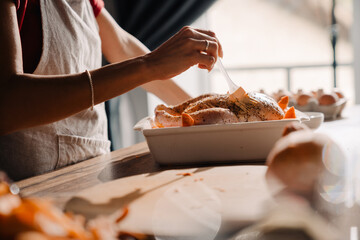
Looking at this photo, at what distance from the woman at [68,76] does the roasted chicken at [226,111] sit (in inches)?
3.8

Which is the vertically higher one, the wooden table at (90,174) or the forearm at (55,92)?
the forearm at (55,92)

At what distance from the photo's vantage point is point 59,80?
29.7 inches

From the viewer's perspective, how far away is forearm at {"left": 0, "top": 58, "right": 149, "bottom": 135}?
741 millimetres

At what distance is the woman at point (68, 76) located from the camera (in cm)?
75

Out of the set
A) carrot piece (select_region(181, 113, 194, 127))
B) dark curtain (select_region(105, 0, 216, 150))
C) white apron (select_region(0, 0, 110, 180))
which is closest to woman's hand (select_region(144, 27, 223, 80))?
carrot piece (select_region(181, 113, 194, 127))

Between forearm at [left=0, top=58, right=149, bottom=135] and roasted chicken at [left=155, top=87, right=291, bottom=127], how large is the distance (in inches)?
4.1

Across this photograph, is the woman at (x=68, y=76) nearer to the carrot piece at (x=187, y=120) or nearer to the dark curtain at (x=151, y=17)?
the carrot piece at (x=187, y=120)

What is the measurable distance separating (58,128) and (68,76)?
10.2 inches

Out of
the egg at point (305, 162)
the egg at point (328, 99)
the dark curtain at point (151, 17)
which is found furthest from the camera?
the dark curtain at point (151, 17)

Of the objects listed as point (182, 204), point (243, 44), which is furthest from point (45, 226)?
point (243, 44)

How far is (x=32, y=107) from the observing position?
0.75 m

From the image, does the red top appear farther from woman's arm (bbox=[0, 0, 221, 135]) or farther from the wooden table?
the wooden table

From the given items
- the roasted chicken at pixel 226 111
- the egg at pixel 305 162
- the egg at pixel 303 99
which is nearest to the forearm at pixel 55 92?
the roasted chicken at pixel 226 111

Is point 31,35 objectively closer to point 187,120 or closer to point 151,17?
point 187,120
